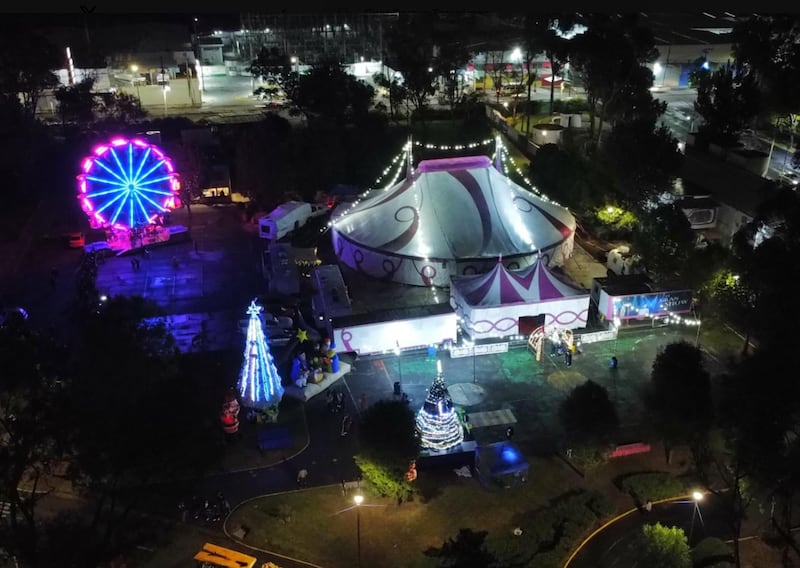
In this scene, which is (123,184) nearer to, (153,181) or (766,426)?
(153,181)

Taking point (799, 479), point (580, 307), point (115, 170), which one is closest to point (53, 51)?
point (115, 170)

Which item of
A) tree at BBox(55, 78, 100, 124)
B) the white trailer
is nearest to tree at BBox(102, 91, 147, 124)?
tree at BBox(55, 78, 100, 124)

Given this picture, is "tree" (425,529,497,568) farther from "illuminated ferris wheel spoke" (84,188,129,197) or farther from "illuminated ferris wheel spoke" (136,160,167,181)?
"illuminated ferris wheel spoke" (136,160,167,181)

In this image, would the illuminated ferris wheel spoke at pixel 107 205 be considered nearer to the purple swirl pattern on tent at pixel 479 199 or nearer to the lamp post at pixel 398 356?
the purple swirl pattern on tent at pixel 479 199

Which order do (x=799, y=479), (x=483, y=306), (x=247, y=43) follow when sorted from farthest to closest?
(x=247, y=43), (x=483, y=306), (x=799, y=479)

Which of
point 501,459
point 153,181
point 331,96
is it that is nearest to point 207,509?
point 501,459

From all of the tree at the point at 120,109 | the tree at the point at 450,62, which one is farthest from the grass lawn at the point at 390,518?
the tree at the point at 450,62

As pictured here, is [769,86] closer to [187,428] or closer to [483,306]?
[483,306]

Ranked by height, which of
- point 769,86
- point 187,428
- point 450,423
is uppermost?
point 769,86
